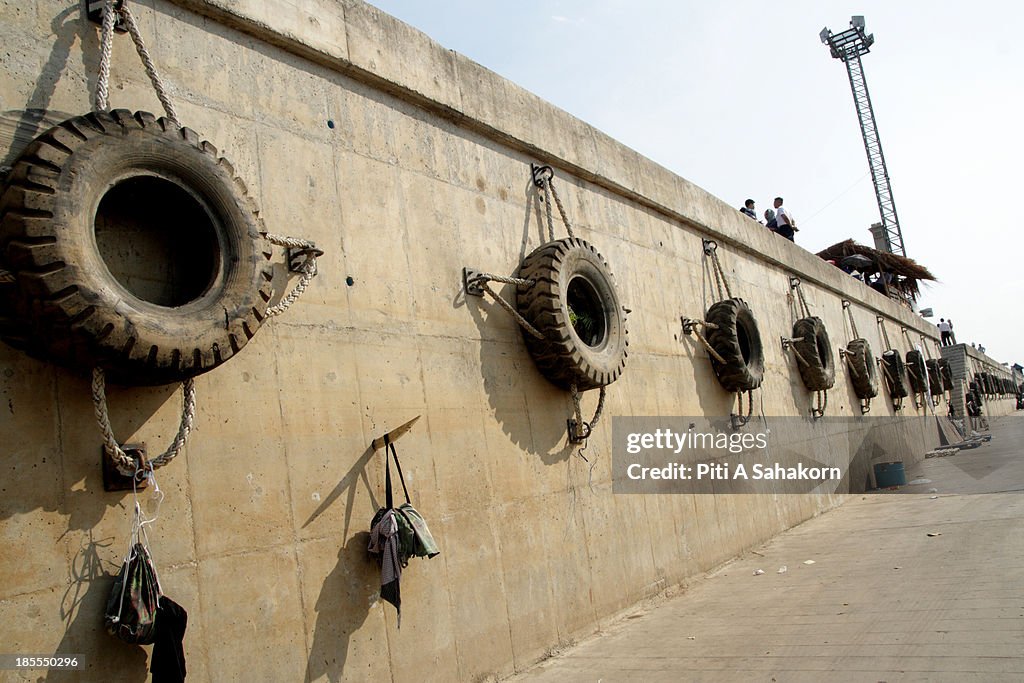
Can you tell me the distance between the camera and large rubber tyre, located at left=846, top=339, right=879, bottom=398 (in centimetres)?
1341

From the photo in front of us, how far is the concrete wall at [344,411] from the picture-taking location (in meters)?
2.77

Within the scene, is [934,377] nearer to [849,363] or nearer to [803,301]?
[849,363]

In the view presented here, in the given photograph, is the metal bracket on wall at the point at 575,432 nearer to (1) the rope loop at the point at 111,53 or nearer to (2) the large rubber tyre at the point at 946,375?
(1) the rope loop at the point at 111,53

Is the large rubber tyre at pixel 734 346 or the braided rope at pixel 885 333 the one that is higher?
the braided rope at pixel 885 333

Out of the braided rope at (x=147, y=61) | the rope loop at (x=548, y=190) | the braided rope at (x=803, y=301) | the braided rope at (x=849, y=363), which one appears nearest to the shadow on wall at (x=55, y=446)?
the braided rope at (x=147, y=61)

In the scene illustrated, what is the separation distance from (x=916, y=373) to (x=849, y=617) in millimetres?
16127

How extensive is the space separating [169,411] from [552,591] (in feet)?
9.23

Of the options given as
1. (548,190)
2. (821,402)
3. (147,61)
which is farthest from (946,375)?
(147,61)

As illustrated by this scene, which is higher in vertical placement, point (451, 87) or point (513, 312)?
point (451, 87)

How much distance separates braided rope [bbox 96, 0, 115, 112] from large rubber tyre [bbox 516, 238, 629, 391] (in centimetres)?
290

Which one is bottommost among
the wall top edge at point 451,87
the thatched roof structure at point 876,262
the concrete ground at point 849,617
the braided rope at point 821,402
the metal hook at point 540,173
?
the concrete ground at point 849,617

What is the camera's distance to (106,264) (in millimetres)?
2963

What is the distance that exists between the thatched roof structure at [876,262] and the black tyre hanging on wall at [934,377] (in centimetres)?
246

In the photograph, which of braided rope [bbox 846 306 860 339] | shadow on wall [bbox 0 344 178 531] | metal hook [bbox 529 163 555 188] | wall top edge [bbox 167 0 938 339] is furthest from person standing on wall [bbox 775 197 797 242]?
shadow on wall [bbox 0 344 178 531]
